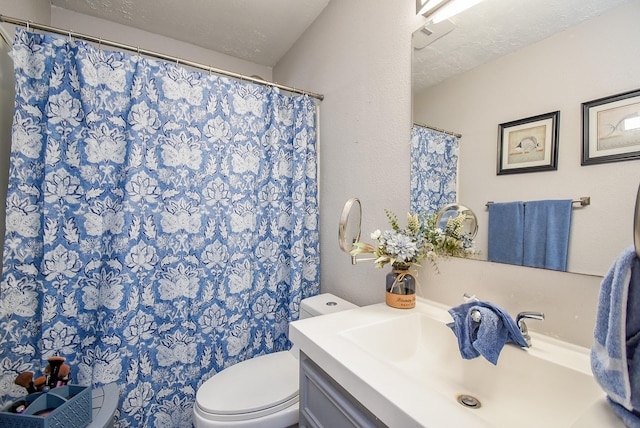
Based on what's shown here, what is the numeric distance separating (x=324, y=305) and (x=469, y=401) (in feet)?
2.43

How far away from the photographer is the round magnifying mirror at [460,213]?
93 centimetres

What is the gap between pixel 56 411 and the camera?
864 mm

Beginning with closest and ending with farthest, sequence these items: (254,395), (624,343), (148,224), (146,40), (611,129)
Answer: (624,343), (611,129), (254,395), (148,224), (146,40)

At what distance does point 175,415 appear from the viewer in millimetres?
1378

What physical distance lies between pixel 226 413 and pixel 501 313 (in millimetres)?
1015

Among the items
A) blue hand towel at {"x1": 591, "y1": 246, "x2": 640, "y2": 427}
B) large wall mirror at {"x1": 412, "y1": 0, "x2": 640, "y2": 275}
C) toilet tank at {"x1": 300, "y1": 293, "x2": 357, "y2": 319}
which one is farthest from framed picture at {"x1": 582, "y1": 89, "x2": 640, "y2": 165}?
toilet tank at {"x1": 300, "y1": 293, "x2": 357, "y2": 319}

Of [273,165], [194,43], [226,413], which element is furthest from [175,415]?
[194,43]

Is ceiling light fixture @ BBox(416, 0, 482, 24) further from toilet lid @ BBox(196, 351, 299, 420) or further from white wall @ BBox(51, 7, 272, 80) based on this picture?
white wall @ BBox(51, 7, 272, 80)

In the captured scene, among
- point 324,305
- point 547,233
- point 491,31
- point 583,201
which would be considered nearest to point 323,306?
point 324,305

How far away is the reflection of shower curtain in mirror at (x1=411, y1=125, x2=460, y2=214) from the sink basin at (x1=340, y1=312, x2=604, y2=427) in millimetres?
427

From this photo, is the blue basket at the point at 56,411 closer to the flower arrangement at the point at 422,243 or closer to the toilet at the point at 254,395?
the toilet at the point at 254,395

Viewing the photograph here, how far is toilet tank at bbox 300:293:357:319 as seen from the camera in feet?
4.28

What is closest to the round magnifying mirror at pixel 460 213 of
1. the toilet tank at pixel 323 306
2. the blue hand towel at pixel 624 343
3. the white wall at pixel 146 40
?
the blue hand towel at pixel 624 343

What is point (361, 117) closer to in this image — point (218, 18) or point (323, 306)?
point (323, 306)
